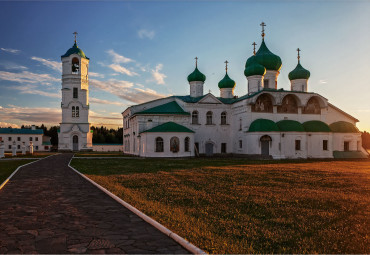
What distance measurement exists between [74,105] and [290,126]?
35963 mm

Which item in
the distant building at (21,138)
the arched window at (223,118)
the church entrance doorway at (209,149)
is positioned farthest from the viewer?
the distant building at (21,138)

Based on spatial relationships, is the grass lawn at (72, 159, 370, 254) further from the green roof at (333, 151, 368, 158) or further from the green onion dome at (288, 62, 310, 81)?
the green onion dome at (288, 62, 310, 81)

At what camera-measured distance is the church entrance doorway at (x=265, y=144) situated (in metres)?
31.7

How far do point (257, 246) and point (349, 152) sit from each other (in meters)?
35.0

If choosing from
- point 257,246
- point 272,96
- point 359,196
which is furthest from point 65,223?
point 272,96

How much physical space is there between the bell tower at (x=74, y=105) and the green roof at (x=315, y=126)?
3526 cm

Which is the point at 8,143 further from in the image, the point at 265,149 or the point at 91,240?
the point at 91,240

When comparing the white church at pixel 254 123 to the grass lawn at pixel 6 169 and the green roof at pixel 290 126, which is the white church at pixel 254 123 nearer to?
the green roof at pixel 290 126

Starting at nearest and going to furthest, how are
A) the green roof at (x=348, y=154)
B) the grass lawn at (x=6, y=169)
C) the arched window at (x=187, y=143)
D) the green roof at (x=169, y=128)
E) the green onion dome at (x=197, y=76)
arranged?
the grass lawn at (x=6, y=169)
the green roof at (x=169, y=128)
the arched window at (x=187, y=143)
the green roof at (x=348, y=154)
the green onion dome at (x=197, y=76)

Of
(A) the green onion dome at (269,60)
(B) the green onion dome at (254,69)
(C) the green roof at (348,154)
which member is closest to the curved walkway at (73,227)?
(B) the green onion dome at (254,69)

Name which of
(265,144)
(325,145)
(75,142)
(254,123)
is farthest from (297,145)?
(75,142)

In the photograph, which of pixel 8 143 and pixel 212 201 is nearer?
pixel 212 201

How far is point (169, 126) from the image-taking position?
32.0 meters

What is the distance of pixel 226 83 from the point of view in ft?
137
